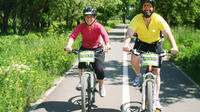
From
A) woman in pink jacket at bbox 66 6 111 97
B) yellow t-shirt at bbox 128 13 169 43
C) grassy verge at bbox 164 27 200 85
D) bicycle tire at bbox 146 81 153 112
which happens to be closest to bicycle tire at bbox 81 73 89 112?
woman in pink jacket at bbox 66 6 111 97

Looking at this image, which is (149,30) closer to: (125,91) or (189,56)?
(125,91)

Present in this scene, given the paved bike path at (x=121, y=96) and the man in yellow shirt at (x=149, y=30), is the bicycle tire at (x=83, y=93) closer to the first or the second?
the paved bike path at (x=121, y=96)

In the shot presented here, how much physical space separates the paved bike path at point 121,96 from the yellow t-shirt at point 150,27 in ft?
5.04

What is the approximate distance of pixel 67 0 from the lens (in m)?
20.1

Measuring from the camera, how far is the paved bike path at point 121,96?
5123 mm

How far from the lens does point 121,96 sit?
594 cm

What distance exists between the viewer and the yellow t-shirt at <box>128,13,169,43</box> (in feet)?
14.2

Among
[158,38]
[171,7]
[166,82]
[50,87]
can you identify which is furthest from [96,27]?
[171,7]

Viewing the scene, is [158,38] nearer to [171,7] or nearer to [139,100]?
[139,100]

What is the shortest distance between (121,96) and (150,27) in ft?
7.27

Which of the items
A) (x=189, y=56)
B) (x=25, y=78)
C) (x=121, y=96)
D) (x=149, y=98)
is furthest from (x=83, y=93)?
(x=189, y=56)

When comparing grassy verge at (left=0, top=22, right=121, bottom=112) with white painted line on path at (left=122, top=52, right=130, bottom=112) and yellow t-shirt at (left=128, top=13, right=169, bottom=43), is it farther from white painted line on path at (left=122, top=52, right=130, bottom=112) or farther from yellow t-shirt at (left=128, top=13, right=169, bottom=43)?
yellow t-shirt at (left=128, top=13, right=169, bottom=43)

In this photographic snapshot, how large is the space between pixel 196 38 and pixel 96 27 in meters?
10.1

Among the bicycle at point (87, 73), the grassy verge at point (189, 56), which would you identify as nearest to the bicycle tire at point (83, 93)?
the bicycle at point (87, 73)
